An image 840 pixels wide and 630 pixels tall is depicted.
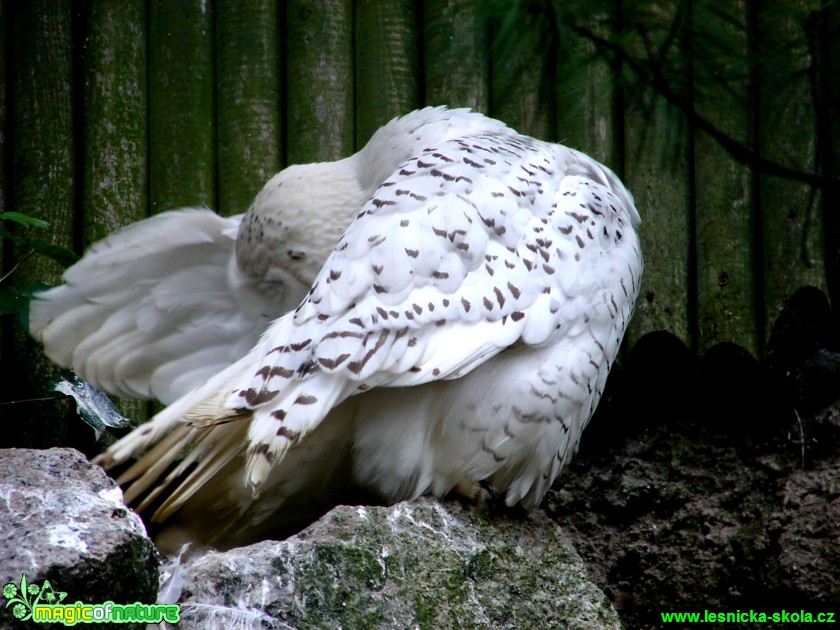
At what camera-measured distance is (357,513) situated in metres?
2.58

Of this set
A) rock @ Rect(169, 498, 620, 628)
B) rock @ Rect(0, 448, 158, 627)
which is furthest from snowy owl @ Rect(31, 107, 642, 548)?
rock @ Rect(0, 448, 158, 627)

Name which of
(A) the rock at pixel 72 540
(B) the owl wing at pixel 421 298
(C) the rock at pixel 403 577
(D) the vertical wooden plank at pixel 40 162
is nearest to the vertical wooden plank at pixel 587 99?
(B) the owl wing at pixel 421 298

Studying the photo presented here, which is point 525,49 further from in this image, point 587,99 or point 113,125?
point 113,125

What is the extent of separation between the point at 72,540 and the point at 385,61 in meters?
2.86

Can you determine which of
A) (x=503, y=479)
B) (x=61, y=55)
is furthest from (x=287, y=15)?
(x=503, y=479)

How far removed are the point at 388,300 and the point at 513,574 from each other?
2.77 ft

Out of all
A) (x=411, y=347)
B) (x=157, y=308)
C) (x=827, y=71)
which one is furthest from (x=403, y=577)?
(x=157, y=308)

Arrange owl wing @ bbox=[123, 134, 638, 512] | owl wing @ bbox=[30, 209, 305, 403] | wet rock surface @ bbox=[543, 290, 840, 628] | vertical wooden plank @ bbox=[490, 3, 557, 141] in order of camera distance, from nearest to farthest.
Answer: vertical wooden plank @ bbox=[490, 3, 557, 141], owl wing @ bbox=[123, 134, 638, 512], owl wing @ bbox=[30, 209, 305, 403], wet rock surface @ bbox=[543, 290, 840, 628]

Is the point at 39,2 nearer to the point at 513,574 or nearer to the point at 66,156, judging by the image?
the point at 66,156

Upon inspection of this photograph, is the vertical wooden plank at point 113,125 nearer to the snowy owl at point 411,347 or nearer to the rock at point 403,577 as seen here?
the snowy owl at point 411,347

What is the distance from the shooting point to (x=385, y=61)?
433cm

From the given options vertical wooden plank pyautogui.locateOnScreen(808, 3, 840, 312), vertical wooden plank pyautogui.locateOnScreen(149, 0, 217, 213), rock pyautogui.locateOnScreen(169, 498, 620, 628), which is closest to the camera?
vertical wooden plank pyautogui.locateOnScreen(808, 3, 840, 312)

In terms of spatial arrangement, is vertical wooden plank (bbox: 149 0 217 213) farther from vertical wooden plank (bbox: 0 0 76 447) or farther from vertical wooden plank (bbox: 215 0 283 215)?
vertical wooden plank (bbox: 0 0 76 447)

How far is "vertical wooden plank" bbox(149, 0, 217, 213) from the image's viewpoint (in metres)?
4.27
